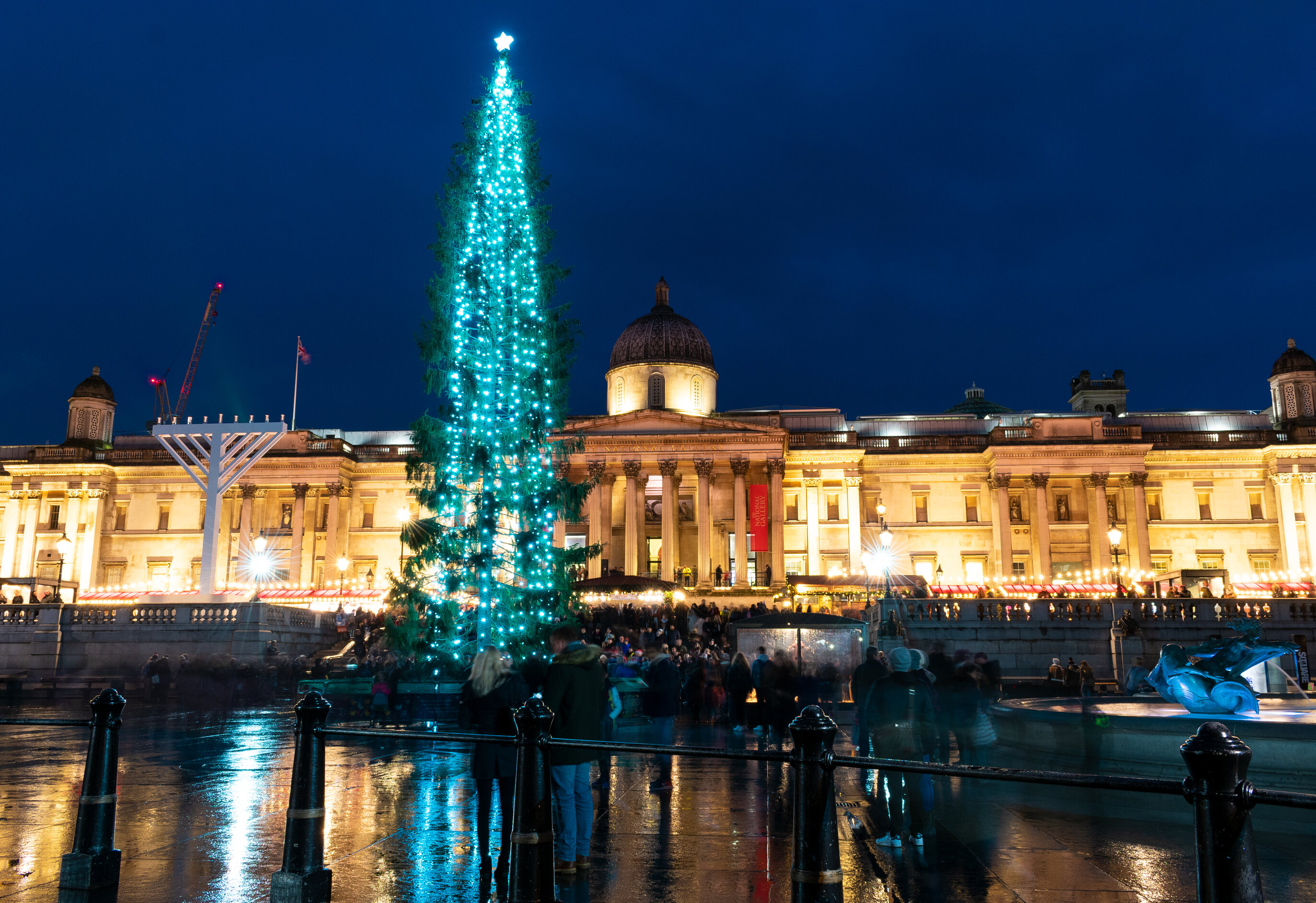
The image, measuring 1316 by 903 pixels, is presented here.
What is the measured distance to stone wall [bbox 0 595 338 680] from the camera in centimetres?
3353

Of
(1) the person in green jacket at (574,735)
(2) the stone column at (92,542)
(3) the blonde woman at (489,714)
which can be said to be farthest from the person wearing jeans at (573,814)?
(2) the stone column at (92,542)

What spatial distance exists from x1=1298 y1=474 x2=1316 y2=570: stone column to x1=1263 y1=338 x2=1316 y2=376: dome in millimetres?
7147

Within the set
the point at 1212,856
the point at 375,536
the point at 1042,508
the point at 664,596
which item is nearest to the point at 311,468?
the point at 375,536

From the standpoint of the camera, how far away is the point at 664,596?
49.1m

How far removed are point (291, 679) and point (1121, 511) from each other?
52.0 metres

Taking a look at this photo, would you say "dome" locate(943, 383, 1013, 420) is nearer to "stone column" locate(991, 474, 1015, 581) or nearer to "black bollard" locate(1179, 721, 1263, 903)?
"stone column" locate(991, 474, 1015, 581)

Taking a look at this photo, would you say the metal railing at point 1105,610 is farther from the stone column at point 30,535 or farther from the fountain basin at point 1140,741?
the stone column at point 30,535

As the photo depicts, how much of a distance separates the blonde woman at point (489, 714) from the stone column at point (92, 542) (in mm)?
67719

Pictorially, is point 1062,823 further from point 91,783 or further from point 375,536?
point 375,536

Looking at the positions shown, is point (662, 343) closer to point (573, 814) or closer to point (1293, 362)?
point (1293, 362)

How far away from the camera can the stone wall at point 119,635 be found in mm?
33531

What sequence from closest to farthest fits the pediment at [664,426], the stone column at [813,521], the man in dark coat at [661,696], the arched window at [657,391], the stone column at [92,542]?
1. the man in dark coat at [661,696]
2. the pediment at [664,426]
3. the stone column at [813,521]
4. the arched window at [657,391]
5. the stone column at [92,542]

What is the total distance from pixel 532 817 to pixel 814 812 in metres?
1.87

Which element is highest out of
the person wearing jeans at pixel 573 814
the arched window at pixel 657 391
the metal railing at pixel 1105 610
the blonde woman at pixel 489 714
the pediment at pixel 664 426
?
the arched window at pixel 657 391
